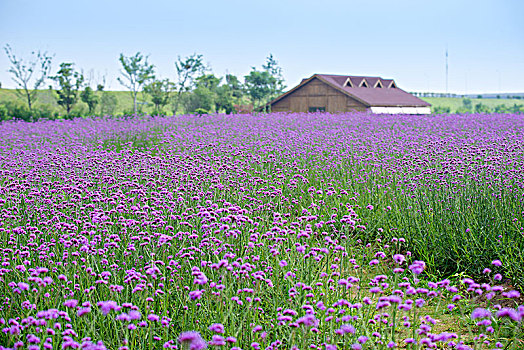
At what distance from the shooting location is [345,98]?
33.3 metres

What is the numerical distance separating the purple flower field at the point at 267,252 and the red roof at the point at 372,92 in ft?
78.7

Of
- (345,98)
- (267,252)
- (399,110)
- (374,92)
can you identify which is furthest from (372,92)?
(267,252)

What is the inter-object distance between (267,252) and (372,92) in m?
33.3

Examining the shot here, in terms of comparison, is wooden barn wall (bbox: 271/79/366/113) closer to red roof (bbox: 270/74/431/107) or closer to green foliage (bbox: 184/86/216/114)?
red roof (bbox: 270/74/431/107)

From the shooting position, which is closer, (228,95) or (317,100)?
(317,100)

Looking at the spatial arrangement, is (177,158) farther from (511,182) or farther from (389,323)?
(389,323)

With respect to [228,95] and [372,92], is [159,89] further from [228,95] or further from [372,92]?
[372,92]

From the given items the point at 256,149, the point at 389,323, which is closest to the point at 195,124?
the point at 256,149

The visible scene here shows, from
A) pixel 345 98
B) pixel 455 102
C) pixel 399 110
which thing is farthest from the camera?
pixel 455 102

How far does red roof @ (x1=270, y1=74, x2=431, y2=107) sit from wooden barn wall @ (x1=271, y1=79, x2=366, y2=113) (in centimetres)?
39

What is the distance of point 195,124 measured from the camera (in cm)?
1548

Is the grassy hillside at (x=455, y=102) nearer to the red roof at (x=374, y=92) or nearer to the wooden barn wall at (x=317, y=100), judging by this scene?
the red roof at (x=374, y=92)

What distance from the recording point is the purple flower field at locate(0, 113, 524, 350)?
2795 millimetres

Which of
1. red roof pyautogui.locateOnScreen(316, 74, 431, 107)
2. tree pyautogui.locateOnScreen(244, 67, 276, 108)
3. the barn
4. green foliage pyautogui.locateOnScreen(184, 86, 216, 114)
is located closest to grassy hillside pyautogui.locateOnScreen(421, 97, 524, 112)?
tree pyautogui.locateOnScreen(244, 67, 276, 108)
